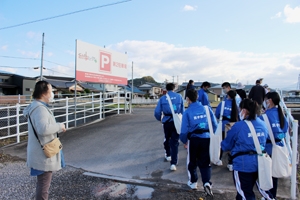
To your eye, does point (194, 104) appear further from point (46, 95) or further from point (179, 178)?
point (46, 95)

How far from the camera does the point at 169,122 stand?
440 cm

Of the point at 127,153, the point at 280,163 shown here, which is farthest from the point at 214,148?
the point at 127,153

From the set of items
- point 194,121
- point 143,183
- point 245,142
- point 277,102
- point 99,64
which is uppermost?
point 99,64

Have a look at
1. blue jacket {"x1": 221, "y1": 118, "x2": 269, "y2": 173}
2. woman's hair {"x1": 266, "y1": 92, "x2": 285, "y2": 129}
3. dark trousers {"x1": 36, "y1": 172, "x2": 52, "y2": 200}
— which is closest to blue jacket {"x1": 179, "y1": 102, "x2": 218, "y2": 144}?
blue jacket {"x1": 221, "y1": 118, "x2": 269, "y2": 173}

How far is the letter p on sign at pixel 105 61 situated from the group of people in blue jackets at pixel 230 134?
7101mm

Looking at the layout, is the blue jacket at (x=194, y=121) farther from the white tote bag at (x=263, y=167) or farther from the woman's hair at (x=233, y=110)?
the woman's hair at (x=233, y=110)

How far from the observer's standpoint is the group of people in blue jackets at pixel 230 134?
244 cm

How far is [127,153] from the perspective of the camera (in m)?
5.41

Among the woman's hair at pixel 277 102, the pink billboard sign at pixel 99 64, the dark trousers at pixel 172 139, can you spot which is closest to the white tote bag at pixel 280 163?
the woman's hair at pixel 277 102

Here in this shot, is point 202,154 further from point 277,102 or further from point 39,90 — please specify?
point 39,90

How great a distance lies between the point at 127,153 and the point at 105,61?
277 inches

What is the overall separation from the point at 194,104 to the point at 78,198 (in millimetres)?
2573

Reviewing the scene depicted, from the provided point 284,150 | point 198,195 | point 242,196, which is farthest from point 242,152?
point 198,195

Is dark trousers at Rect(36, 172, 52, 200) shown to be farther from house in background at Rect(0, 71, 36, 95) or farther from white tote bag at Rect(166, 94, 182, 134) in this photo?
house in background at Rect(0, 71, 36, 95)
